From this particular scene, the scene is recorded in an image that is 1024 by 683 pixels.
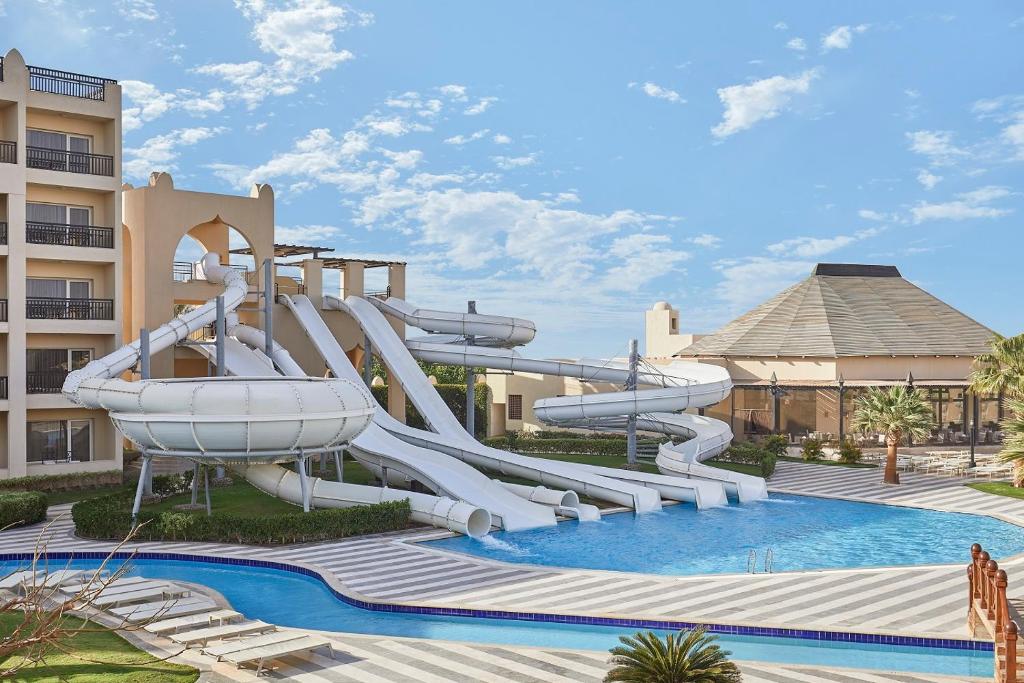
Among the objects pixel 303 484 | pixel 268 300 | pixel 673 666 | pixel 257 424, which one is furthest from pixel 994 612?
pixel 268 300

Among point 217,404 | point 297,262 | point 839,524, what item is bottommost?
point 839,524

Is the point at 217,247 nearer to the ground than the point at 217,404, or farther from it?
farther from it

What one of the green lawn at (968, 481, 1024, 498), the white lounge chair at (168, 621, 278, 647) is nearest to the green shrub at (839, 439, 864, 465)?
the green lawn at (968, 481, 1024, 498)

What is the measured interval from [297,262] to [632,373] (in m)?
15.3

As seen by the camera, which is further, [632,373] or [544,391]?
[544,391]

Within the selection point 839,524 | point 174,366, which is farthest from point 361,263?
point 839,524

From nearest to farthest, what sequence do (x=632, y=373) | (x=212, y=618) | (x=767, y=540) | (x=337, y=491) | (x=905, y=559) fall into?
(x=212, y=618) < (x=905, y=559) < (x=767, y=540) < (x=337, y=491) < (x=632, y=373)

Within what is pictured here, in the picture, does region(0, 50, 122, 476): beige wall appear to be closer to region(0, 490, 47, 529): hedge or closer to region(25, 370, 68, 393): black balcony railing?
region(25, 370, 68, 393): black balcony railing

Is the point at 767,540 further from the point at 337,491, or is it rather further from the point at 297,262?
the point at 297,262

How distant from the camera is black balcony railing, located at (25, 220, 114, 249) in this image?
34031mm

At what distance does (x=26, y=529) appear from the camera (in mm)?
27016

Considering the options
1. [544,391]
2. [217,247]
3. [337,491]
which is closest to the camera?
[337,491]

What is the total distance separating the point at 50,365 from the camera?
34.8 m

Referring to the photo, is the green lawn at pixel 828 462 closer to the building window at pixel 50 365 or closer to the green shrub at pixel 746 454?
the green shrub at pixel 746 454
